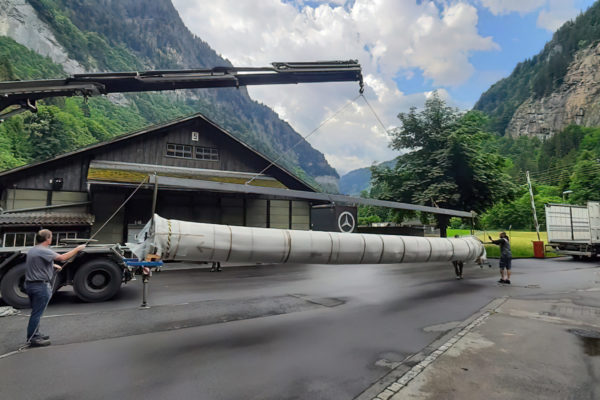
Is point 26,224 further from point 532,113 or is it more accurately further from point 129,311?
point 532,113

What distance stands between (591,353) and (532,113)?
19819 centimetres

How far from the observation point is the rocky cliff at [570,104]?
440 ft

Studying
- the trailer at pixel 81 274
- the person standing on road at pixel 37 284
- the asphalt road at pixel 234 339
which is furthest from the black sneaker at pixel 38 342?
the trailer at pixel 81 274

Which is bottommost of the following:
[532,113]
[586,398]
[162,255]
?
[586,398]

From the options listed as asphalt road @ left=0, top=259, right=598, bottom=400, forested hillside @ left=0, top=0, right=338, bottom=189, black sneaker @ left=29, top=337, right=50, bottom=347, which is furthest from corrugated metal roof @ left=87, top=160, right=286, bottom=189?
black sneaker @ left=29, top=337, right=50, bottom=347

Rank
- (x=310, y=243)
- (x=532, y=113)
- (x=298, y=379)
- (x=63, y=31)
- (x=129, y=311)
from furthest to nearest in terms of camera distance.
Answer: (x=532, y=113), (x=63, y=31), (x=129, y=311), (x=310, y=243), (x=298, y=379)

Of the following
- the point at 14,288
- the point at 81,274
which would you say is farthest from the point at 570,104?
the point at 14,288

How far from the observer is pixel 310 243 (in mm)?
7262

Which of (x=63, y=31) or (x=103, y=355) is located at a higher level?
(x=63, y=31)

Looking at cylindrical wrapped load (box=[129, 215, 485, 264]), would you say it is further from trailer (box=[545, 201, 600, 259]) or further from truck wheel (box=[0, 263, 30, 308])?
trailer (box=[545, 201, 600, 259])

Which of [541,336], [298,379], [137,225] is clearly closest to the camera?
[298,379]

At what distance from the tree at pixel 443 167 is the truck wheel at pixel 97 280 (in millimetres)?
19436

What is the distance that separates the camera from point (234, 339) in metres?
6.45

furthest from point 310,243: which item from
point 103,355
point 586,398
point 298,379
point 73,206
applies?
point 73,206
